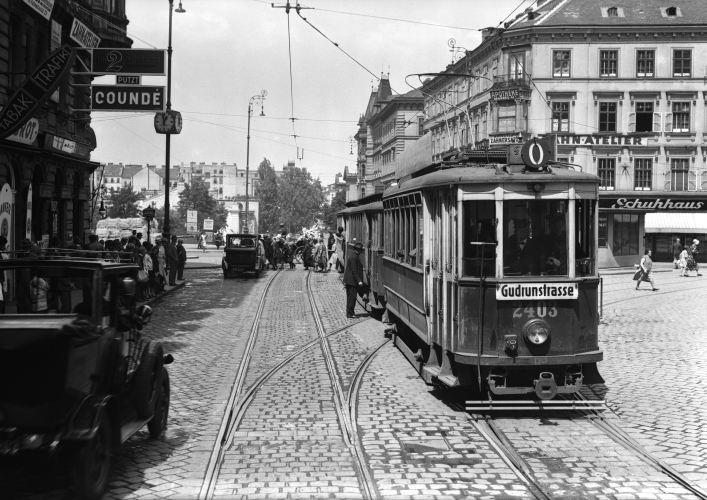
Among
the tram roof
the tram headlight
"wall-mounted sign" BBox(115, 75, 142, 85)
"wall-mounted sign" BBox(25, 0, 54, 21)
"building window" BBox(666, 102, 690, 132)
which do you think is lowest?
the tram headlight

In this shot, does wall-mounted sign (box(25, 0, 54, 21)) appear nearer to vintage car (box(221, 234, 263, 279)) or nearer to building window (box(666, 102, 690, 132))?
vintage car (box(221, 234, 263, 279))

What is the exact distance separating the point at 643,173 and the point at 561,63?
Answer: 824cm

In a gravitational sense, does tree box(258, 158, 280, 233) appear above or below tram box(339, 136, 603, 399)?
above

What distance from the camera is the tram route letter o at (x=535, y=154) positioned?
8727 mm

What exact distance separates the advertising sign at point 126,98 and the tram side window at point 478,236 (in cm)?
1454

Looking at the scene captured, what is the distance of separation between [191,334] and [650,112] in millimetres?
38831

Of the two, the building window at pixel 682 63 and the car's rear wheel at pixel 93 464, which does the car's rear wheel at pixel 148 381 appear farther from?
the building window at pixel 682 63

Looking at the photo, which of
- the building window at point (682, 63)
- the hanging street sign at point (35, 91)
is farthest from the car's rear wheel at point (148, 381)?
the building window at point (682, 63)

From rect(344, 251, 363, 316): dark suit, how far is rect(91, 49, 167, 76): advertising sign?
794 centimetres

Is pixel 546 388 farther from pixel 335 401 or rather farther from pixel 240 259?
pixel 240 259

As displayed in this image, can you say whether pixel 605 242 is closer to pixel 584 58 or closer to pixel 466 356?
pixel 584 58

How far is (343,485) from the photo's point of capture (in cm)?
620

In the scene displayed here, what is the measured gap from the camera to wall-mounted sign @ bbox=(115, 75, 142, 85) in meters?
21.4

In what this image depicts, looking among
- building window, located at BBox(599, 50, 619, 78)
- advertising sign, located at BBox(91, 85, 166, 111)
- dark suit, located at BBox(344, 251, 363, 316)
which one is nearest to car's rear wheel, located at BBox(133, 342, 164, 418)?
dark suit, located at BBox(344, 251, 363, 316)
